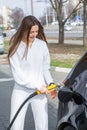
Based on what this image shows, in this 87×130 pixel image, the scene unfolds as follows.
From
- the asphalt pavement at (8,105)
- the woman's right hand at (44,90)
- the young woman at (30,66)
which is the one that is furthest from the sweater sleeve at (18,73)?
the asphalt pavement at (8,105)

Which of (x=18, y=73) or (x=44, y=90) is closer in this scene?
(x=44, y=90)

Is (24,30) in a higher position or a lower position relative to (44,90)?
higher

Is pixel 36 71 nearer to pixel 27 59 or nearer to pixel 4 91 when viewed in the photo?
pixel 27 59

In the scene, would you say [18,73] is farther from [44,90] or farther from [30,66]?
[44,90]

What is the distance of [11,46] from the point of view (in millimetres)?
4816

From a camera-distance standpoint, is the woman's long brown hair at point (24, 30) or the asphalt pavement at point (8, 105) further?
the asphalt pavement at point (8, 105)

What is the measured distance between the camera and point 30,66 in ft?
15.7

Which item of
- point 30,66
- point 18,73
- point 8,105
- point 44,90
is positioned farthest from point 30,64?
point 8,105

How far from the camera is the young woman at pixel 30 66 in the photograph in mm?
4723

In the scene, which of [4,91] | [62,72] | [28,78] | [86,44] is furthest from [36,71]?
[86,44]

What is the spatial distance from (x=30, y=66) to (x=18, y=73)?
0.15 meters

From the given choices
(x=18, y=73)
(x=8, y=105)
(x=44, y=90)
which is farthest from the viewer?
(x=8, y=105)

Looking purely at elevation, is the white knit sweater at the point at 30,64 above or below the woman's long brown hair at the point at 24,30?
below

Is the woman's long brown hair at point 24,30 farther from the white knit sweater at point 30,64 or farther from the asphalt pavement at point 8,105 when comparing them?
the asphalt pavement at point 8,105
